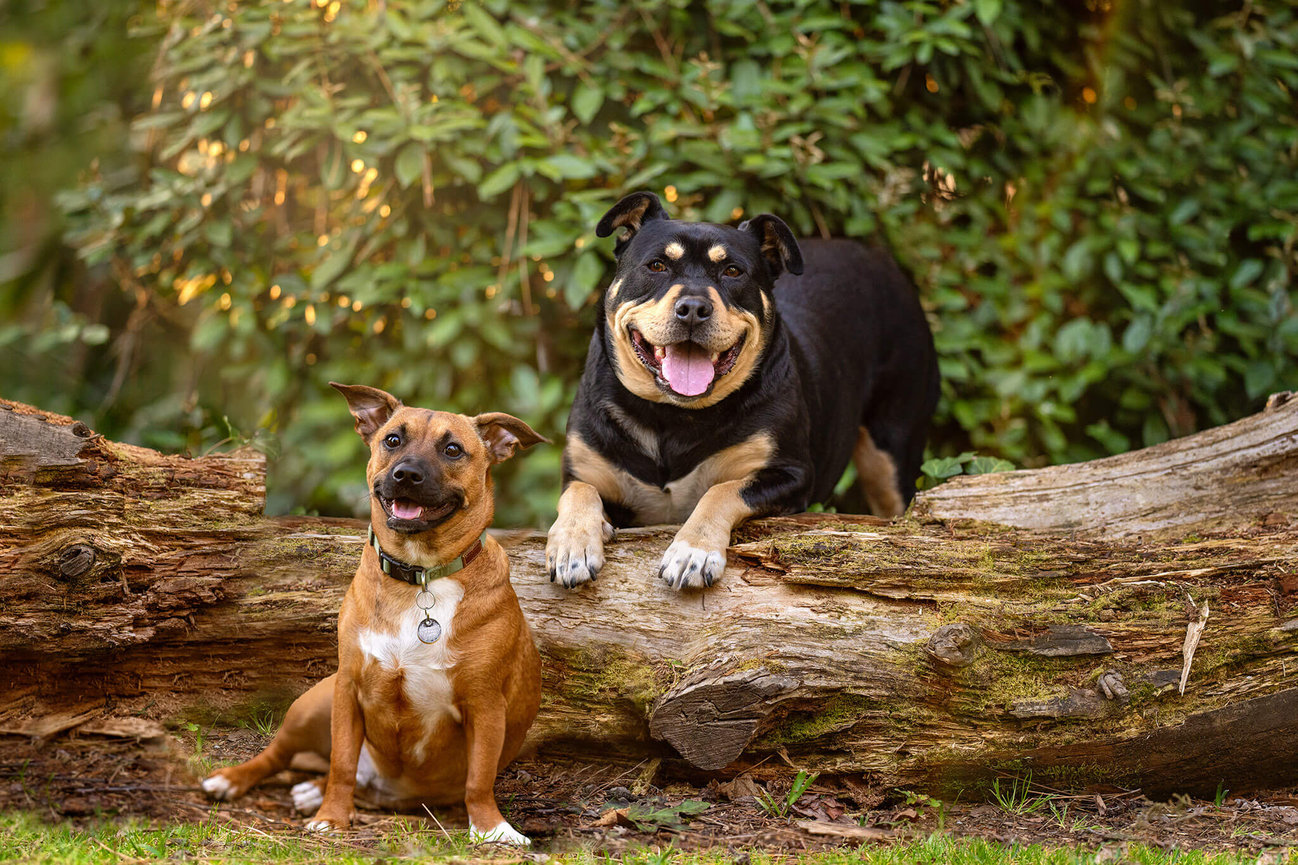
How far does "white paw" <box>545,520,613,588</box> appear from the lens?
3.75 metres

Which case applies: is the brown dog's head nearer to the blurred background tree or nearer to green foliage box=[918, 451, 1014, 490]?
the blurred background tree

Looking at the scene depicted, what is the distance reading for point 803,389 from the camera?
476 cm

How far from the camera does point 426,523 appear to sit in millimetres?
3160

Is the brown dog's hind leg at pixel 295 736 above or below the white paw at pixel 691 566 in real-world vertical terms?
below

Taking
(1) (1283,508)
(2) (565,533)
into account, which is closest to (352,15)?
(2) (565,533)

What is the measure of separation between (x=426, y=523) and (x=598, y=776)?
113 centimetres

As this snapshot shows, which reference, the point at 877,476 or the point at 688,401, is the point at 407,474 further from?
the point at 877,476

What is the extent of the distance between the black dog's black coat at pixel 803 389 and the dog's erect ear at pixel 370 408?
990 mm

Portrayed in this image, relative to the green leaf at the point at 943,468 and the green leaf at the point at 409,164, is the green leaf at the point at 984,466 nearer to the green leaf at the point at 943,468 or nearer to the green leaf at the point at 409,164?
the green leaf at the point at 943,468

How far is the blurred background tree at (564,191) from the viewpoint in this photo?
5.80 metres

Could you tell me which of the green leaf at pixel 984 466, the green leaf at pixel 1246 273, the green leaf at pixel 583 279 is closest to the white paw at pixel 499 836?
the green leaf at pixel 984 466

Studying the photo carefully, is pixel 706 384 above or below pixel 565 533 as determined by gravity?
above

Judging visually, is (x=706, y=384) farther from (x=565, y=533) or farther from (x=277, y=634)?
(x=277, y=634)

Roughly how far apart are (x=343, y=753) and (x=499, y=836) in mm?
527
